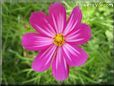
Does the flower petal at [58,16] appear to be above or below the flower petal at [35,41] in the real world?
above

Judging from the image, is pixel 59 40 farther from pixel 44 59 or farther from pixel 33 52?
pixel 33 52

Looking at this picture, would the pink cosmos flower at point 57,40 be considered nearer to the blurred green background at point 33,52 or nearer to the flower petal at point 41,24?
the flower petal at point 41,24

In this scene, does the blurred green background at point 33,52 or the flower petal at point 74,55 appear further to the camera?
the blurred green background at point 33,52

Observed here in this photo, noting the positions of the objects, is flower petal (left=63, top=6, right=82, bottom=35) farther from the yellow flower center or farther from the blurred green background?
the blurred green background

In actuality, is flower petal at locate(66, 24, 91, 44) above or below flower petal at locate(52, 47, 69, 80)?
above

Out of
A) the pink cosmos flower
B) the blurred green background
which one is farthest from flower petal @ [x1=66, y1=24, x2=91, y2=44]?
the blurred green background

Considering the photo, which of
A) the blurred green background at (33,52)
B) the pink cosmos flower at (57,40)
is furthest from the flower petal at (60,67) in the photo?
the blurred green background at (33,52)
